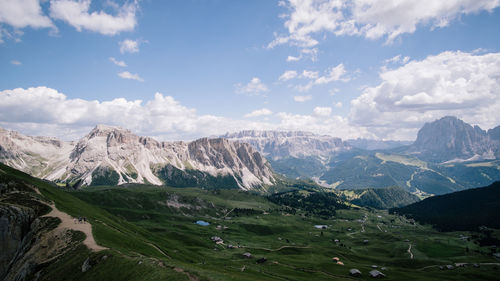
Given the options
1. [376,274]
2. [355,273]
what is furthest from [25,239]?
[376,274]

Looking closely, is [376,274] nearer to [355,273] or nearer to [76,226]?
[355,273]

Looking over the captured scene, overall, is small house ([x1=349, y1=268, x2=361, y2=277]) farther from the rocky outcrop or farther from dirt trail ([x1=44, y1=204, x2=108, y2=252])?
the rocky outcrop

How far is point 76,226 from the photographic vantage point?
92.8 meters

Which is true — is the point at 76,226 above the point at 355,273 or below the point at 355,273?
above

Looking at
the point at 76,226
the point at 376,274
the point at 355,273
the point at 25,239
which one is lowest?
the point at 355,273

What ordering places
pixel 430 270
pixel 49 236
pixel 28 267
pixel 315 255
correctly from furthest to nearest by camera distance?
pixel 315 255
pixel 430 270
pixel 49 236
pixel 28 267

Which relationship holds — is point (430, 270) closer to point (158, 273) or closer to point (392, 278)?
point (392, 278)

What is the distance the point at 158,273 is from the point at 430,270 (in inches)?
5907

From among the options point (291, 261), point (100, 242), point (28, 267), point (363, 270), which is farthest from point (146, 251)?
point (363, 270)

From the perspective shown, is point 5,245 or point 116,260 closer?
point 116,260

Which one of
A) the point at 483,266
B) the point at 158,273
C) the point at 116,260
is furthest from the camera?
the point at 483,266

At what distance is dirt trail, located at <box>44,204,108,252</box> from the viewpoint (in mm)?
77644

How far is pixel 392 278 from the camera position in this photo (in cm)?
11806

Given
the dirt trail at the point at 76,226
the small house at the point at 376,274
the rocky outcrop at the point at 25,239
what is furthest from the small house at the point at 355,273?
the rocky outcrop at the point at 25,239
